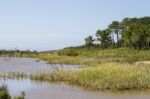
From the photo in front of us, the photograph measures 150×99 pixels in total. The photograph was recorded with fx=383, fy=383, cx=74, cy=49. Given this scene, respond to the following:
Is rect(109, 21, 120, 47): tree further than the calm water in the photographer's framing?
Yes

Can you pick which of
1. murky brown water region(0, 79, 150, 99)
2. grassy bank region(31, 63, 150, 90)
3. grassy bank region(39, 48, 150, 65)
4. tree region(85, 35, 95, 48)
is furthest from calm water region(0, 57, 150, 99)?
tree region(85, 35, 95, 48)

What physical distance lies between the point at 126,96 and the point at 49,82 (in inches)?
217

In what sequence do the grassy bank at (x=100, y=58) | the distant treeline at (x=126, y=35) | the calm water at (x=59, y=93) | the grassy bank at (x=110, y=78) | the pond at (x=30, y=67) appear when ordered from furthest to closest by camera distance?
the distant treeline at (x=126, y=35), the grassy bank at (x=100, y=58), the pond at (x=30, y=67), the grassy bank at (x=110, y=78), the calm water at (x=59, y=93)

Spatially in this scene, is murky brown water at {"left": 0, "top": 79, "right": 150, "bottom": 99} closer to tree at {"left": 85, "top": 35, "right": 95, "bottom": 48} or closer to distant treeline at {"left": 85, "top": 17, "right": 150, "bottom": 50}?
distant treeline at {"left": 85, "top": 17, "right": 150, "bottom": 50}

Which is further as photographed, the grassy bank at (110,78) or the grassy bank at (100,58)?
the grassy bank at (100,58)

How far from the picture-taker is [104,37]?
77125mm

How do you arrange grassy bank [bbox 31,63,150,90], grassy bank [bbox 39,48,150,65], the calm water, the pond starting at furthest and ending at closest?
grassy bank [bbox 39,48,150,65], the pond, grassy bank [bbox 31,63,150,90], the calm water

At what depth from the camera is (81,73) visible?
2002 cm

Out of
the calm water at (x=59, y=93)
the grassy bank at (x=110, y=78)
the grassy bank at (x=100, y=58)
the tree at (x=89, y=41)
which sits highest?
the tree at (x=89, y=41)

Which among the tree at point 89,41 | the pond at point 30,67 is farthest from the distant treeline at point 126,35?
the pond at point 30,67

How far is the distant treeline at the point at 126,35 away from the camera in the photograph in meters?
63.6

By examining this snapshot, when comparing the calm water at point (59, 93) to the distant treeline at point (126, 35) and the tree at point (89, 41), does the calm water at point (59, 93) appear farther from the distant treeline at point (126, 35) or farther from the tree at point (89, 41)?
→ the tree at point (89, 41)

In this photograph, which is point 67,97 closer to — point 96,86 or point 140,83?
point 96,86

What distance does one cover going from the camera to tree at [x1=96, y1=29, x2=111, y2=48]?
251 ft
